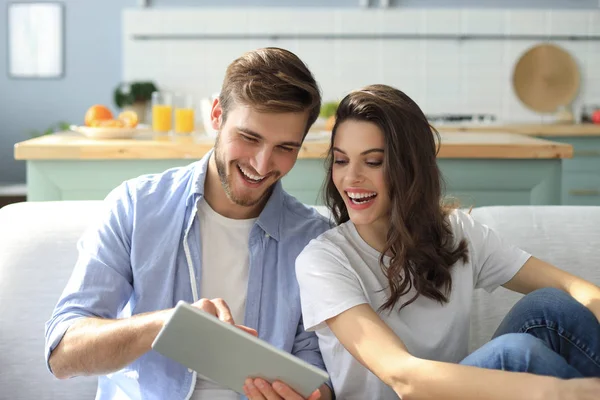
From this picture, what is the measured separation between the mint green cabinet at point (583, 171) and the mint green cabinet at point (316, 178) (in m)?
2.02

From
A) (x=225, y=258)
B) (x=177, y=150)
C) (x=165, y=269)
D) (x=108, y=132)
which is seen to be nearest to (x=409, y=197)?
(x=225, y=258)

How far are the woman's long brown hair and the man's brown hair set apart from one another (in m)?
0.09

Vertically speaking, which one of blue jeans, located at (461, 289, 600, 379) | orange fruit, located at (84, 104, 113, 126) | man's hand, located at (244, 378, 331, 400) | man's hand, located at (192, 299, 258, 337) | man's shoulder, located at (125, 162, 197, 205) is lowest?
man's hand, located at (244, 378, 331, 400)

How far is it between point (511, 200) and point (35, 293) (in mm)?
1951

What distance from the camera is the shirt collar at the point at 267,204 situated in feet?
6.63

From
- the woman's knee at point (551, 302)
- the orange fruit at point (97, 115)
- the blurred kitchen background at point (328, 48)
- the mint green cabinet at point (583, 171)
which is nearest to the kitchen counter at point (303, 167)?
the orange fruit at point (97, 115)

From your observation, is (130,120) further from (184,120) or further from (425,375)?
(425,375)

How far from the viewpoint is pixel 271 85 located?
1896mm

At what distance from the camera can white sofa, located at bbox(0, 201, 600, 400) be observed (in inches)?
83.2

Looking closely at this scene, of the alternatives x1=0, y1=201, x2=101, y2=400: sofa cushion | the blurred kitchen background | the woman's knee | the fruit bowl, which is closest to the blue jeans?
the woman's knee

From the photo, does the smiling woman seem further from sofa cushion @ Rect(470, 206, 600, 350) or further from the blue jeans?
the blue jeans

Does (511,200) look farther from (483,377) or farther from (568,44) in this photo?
(568,44)

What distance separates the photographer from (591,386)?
152 centimetres

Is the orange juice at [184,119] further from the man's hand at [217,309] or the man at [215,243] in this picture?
the man's hand at [217,309]
